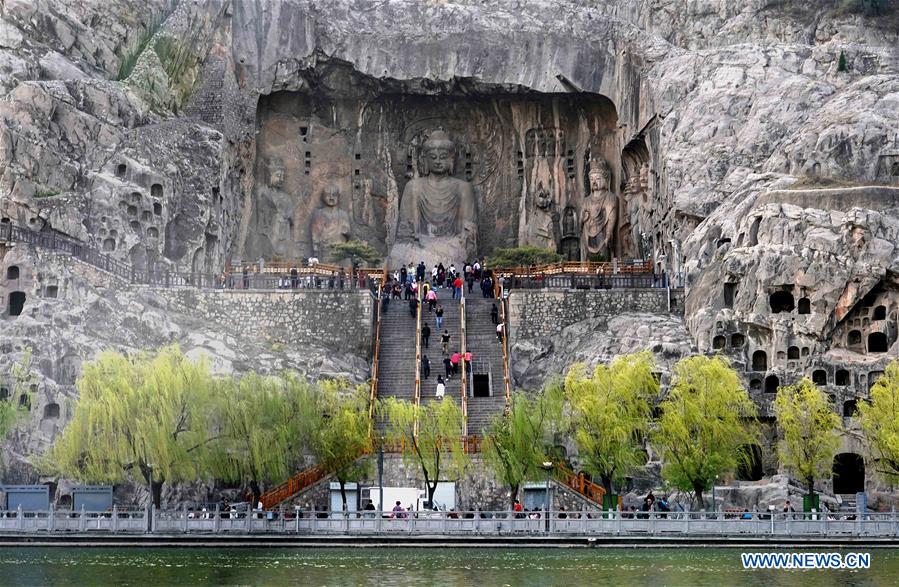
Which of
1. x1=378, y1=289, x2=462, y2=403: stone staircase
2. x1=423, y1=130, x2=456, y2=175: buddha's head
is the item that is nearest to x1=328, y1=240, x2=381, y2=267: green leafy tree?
x1=423, y1=130, x2=456, y2=175: buddha's head

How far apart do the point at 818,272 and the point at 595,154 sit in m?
19.5

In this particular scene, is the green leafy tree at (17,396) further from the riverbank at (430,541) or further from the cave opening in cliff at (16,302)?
the riverbank at (430,541)

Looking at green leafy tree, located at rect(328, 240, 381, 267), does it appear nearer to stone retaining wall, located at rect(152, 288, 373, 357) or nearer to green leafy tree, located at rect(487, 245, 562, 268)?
green leafy tree, located at rect(487, 245, 562, 268)

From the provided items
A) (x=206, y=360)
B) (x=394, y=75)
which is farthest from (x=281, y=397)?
(x=394, y=75)

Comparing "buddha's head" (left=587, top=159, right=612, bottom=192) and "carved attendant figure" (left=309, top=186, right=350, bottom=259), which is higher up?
"buddha's head" (left=587, top=159, right=612, bottom=192)

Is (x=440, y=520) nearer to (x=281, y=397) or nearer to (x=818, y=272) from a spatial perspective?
(x=281, y=397)

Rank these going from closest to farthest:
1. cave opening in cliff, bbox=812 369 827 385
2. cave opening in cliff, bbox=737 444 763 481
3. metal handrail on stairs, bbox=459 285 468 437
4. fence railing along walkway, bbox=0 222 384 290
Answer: metal handrail on stairs, bbox=459 285 468 437
cave opening in cliff, bbox=737 444 763 481
cave opening in cliff, bbox=812 369 827 385
fence railing along walkway, bbox=0 222 384 290

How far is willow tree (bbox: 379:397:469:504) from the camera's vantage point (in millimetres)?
57188

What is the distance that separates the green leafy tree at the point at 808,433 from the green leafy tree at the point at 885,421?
1.08 meters

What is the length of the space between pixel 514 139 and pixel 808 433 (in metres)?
28.8

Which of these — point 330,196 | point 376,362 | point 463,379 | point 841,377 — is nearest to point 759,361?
point 841,377

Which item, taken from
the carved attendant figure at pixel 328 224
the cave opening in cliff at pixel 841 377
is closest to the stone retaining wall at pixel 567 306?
the cave opening in cliff at pixel 841 377

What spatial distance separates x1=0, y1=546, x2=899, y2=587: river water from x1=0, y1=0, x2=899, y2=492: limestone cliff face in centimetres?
1151

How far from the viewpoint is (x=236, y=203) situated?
252ft
